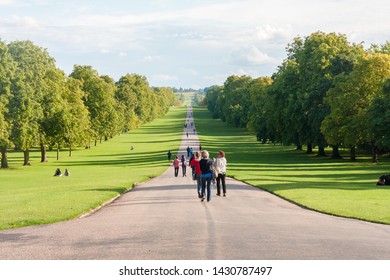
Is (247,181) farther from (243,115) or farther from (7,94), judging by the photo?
(243,115)

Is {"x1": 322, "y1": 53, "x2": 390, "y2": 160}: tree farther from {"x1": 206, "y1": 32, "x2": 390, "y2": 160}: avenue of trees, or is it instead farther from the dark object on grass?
the dark object on grass

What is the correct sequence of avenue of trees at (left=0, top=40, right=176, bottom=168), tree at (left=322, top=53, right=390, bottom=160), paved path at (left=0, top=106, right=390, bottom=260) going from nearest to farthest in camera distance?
paved path at (left=0, top=106, right=390, bottom=260), tree at (left=322, top=53, right=390, bottom=160), avenue of trees at (left=0, top=40, right=176, bottom=168)

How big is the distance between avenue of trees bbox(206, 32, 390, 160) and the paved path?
34492 millimetres

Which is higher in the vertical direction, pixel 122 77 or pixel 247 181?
pixel 122 77

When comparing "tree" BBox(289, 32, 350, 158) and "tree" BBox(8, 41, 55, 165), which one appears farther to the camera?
"tree" BBox(289, 32, 350, 158)

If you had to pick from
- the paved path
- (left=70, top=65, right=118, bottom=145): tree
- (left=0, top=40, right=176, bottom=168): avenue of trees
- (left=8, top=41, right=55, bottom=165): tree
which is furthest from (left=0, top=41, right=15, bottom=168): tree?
the paved path

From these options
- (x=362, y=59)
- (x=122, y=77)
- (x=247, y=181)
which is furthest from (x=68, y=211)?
(x=122, y=77)

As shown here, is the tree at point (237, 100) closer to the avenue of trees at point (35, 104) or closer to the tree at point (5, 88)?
the avenue of trees at point (35, 104)

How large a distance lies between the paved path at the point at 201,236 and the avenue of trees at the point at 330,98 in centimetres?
3449

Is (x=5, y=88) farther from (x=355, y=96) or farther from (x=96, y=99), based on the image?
(x=96, y=99)

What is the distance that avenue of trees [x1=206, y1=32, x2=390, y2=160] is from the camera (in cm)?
5609

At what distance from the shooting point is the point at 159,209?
69.5ft

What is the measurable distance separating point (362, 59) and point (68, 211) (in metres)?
46.2

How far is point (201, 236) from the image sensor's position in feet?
45.9
